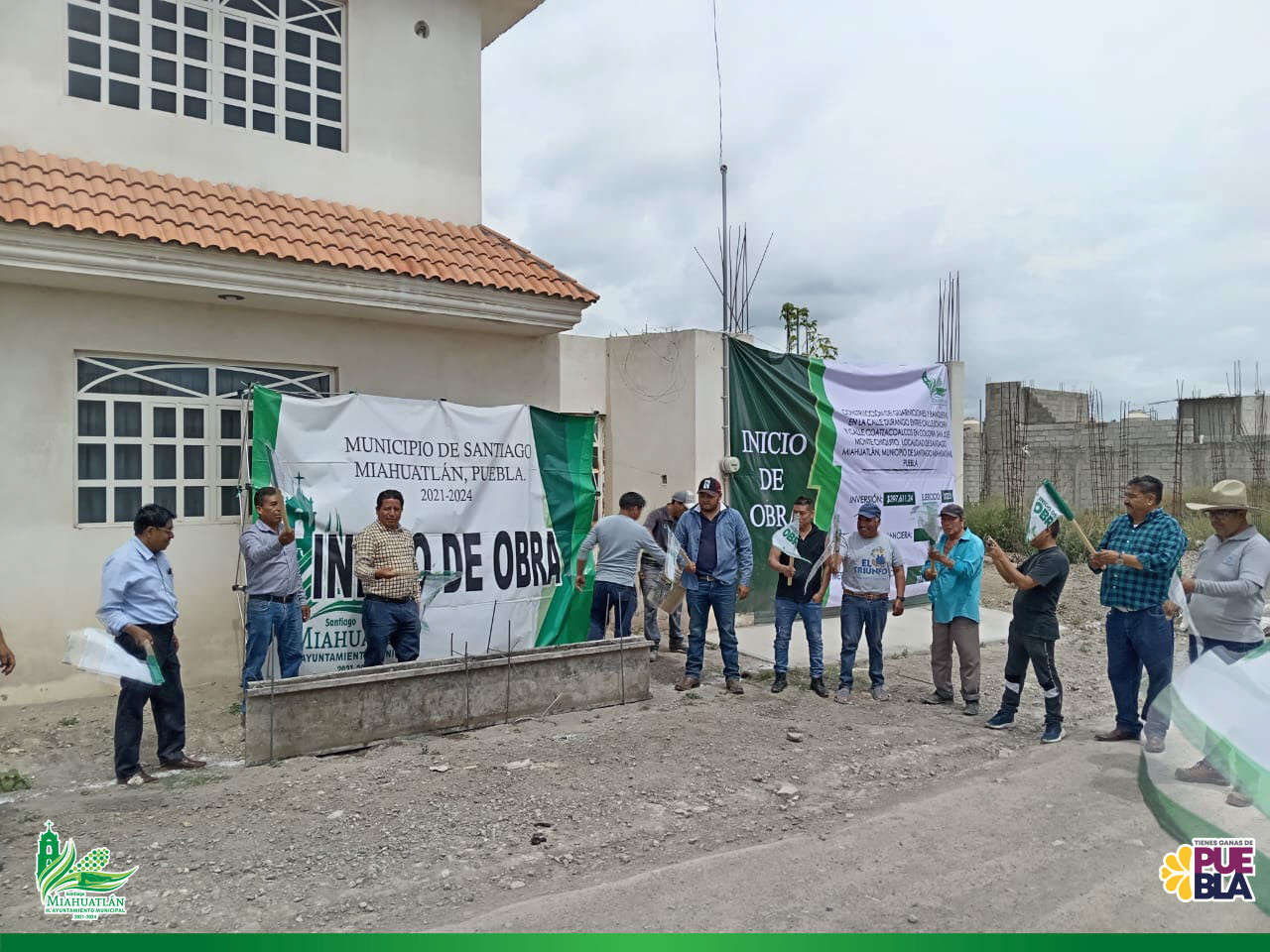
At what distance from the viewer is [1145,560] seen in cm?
636

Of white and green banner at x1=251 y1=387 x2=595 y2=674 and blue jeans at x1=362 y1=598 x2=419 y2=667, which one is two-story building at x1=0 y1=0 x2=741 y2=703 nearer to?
white and green banner at x1=251 y1=387 x2=595 y2=674

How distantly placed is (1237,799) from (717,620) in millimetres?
4505

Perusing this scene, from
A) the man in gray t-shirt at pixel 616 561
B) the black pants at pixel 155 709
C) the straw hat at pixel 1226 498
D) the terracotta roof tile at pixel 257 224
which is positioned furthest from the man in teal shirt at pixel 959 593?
the black pants at pixel 155 709

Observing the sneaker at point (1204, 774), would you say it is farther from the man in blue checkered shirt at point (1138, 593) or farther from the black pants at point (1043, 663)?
the black pants at point (1043, 663)

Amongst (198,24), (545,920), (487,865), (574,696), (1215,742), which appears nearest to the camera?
(545,920)

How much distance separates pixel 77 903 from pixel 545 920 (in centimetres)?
216

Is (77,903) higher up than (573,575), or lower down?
lower down

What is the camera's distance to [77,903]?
4.15m

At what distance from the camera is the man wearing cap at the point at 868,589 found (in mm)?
7945

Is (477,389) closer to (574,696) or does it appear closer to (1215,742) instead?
(574,696)

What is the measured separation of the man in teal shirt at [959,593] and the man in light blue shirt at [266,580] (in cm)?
509

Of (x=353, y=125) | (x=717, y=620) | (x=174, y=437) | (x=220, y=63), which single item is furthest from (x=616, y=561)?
(x=220, y=63)

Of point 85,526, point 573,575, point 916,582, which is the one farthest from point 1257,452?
point 85,526

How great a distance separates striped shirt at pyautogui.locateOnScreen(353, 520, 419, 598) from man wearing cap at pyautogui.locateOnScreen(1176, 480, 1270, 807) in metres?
5.61
